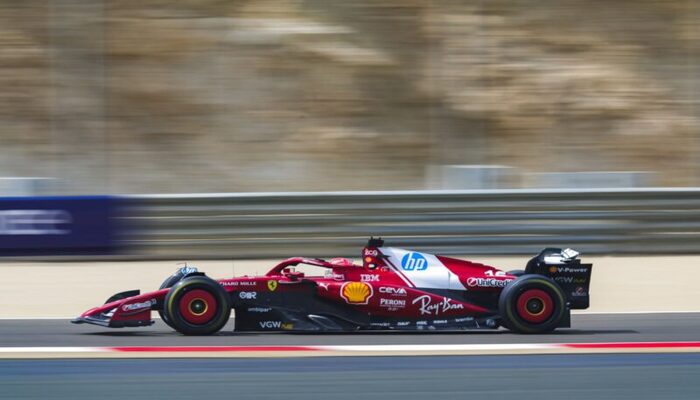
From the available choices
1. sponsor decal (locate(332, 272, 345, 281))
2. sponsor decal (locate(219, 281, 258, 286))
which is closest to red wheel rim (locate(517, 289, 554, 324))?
sponsor decal (locate(332, 272, 345, 281))

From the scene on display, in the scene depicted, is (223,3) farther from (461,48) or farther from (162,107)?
(461,48)

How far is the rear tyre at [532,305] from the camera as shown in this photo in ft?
26.6

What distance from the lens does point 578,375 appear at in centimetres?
644

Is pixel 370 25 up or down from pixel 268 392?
up

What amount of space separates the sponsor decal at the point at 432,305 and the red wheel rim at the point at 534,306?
0.48 metres

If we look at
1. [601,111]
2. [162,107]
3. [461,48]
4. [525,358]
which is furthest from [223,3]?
[525,358]

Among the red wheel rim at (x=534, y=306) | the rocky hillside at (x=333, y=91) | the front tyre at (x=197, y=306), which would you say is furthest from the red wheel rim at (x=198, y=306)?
the rocky hillside at (x=333, y=91)

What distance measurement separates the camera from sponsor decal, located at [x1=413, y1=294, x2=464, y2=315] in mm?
8133

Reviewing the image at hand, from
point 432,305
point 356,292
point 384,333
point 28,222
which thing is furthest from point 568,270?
point 28,222

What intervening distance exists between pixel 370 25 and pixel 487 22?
2.03m

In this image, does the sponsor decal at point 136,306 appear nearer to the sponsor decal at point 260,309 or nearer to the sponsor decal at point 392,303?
the sponsor decal at point 260,309

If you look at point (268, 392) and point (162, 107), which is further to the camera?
point (162, 107)

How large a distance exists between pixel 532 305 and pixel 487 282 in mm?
368

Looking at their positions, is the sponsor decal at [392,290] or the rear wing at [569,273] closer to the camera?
the sponsor decal at [392,290]
